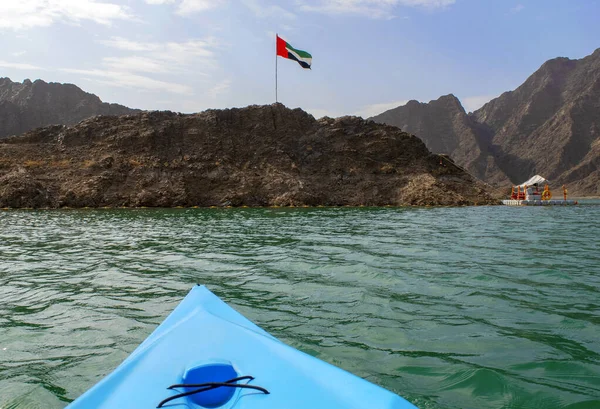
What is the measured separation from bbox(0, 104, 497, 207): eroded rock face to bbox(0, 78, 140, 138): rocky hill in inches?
2427

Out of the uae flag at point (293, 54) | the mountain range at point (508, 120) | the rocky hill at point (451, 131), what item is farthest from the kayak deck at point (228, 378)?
the rocky hill at point (451, 131)

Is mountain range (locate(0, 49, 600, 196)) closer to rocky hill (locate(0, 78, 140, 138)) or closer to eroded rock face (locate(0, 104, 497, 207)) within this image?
rocky hill (locate(0, 78, 140, 138))

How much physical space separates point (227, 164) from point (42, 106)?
8225cm

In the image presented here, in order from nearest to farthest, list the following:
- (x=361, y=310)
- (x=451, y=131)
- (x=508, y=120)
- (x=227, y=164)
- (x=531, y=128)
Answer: (x=361, y=310) < (x=227, y=164) < (x=531, y=128) < (x=508, y=120) < (x=451, y=131)

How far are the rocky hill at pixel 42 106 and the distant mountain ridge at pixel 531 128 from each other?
110 metres

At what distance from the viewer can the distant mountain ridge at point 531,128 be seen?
120250 mm

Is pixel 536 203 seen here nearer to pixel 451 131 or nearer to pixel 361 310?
pixel 361 310

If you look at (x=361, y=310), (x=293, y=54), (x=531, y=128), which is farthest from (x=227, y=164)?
(x=531, y=128)

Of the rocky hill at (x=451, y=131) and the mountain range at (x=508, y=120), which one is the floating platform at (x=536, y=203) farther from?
the rocky hill at (x=451, y=131)

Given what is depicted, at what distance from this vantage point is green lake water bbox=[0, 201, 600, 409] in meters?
3.38

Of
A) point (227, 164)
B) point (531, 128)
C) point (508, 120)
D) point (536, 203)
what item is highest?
point (508, 120)

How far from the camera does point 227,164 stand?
133 ft

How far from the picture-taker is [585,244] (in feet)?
34.6

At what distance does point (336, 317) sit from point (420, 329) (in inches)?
40.5
